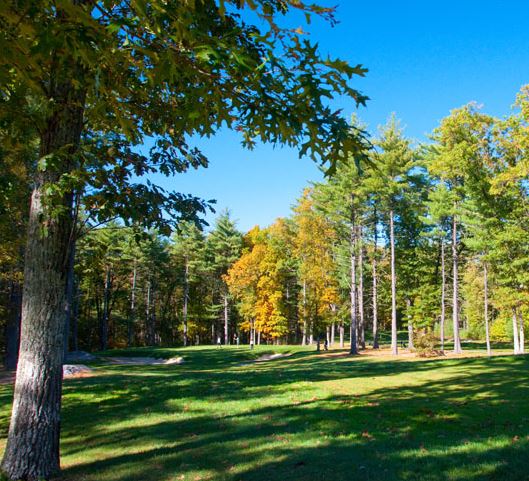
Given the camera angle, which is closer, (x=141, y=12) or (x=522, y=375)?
(x=141, y=12)

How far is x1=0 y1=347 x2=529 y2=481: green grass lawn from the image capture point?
4832 mm

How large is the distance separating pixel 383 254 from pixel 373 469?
30930 millimetres

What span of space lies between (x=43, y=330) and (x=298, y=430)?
A: 397cm

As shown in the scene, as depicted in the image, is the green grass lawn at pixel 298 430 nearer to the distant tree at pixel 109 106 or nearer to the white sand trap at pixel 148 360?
the distant tree at pixel 109 106

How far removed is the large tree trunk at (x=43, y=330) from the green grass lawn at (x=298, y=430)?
57 cm

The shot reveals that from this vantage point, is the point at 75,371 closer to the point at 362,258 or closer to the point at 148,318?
the point at 362,258

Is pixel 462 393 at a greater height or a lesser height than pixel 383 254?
lesser

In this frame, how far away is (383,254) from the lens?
113 feet

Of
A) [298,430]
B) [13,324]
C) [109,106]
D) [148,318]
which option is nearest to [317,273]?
[13,324]

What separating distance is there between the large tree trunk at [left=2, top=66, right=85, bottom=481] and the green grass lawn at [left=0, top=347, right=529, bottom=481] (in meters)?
0.57

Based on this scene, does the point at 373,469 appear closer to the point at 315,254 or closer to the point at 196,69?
the point at 196,69

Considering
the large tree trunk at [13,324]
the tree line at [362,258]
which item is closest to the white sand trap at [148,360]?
the tree line at [362,258]

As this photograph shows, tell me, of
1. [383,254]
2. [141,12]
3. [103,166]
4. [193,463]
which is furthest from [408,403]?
[383,254]

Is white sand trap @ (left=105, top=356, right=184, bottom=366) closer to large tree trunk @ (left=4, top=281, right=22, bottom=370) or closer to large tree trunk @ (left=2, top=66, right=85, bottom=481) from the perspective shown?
large tree trunk @ (left=4, top=281, right=22, bottom=370)
